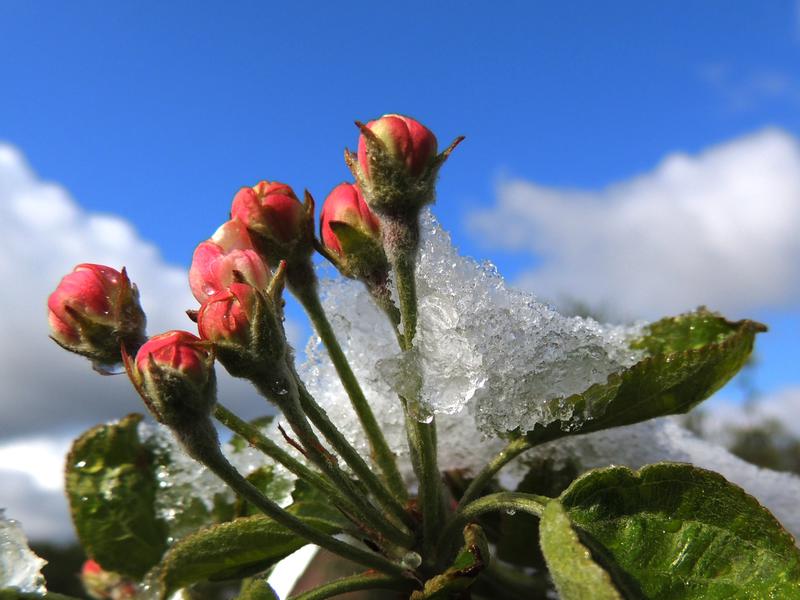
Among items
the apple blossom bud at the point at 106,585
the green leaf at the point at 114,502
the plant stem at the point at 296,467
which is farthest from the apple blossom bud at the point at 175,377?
the apple blossom bud at the point at 106,585

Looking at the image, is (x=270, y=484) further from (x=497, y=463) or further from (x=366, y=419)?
(x=497, y=463)

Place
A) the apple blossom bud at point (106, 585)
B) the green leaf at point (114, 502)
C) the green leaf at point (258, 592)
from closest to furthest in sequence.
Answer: the green leaf at point (258, 592) → the green leaf at point (114, 502) → the apple blossom bud at point (106, 585)

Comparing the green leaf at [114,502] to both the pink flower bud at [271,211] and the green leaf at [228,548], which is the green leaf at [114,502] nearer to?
the green leaf at [228,548]

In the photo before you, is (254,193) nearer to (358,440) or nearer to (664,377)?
(358,440)

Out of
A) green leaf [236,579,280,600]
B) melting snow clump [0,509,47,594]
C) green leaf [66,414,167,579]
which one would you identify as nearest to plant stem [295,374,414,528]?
green leaf [236,579,280,600]

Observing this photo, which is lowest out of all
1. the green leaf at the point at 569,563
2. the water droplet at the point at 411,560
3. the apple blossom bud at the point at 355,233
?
the green leaf at the point at 569,563

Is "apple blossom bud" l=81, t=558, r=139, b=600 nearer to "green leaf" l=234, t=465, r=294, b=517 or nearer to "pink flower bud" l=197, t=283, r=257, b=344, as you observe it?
"green leaf" l=234, t=465, r=294, b=517
